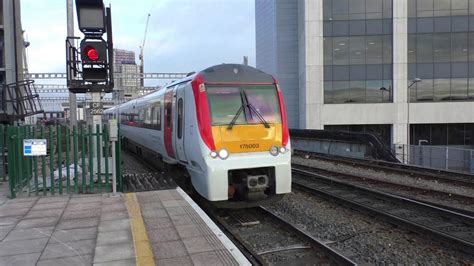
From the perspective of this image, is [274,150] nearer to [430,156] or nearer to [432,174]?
[432,174]

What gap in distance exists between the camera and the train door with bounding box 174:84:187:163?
9.52 metres

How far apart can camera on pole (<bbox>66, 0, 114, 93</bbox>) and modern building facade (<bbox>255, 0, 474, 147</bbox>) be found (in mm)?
33694

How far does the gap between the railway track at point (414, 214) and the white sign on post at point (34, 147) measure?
657 cm

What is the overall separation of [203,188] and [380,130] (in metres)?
35.4

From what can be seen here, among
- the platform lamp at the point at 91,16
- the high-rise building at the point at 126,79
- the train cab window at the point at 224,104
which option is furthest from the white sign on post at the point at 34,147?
the high-rise building at the point at 126,79

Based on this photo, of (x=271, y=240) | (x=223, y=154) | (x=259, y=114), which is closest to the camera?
(x=271, y=240)

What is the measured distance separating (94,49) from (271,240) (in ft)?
16.0

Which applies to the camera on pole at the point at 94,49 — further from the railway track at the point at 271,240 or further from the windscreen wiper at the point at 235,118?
the railway track at the point at 271,240

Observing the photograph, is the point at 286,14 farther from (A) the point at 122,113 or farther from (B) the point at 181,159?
(B) the point at 181,159

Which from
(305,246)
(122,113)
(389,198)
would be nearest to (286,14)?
(122,113)

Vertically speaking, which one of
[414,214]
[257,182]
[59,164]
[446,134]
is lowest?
[414,214]

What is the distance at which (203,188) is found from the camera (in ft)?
27.7

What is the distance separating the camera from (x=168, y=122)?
1102cm

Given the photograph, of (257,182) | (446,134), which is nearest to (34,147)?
(257,182)
